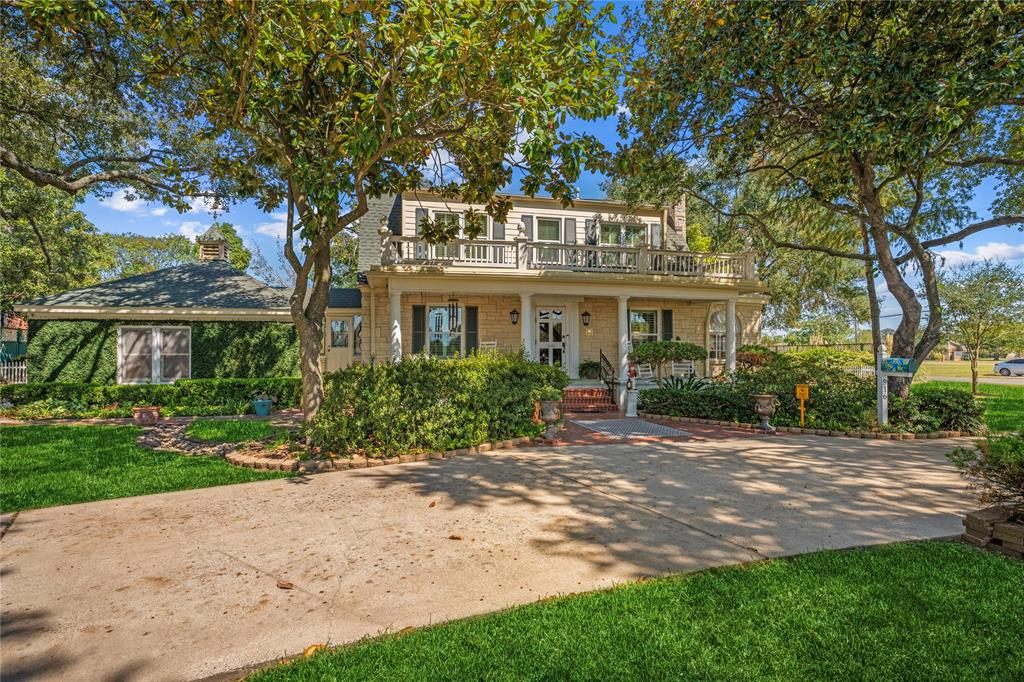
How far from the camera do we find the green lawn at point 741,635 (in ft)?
7.49

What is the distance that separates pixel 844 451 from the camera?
24.3 ft

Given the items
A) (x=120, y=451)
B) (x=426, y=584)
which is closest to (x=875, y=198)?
(x=426, y=584)

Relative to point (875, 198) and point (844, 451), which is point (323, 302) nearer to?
point (844, 451)

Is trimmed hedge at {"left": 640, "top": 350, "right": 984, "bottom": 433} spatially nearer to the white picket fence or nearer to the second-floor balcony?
the second-floor balcony

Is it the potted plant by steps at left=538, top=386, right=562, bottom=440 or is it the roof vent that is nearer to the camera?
the potted plant by steps at left=538, top=386, right=562, bottom=440

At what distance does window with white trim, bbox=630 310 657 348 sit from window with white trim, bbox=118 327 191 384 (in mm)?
14508

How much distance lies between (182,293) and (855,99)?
713 inches

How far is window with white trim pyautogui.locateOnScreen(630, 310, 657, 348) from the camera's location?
1652 cm

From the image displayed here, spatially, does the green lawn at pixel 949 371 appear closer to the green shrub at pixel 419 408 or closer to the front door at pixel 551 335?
the front door at pixel 551 335

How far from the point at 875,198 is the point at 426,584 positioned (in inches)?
465

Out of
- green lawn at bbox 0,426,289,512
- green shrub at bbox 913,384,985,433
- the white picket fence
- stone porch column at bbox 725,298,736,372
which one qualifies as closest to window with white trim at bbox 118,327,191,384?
the white picket fence

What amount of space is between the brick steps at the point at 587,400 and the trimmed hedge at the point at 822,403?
1273mm

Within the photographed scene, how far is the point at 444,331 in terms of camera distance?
1483 centimetres

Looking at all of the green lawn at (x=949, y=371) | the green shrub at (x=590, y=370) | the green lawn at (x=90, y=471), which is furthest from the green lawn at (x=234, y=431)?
the green lawn at (x=949, y=371)
